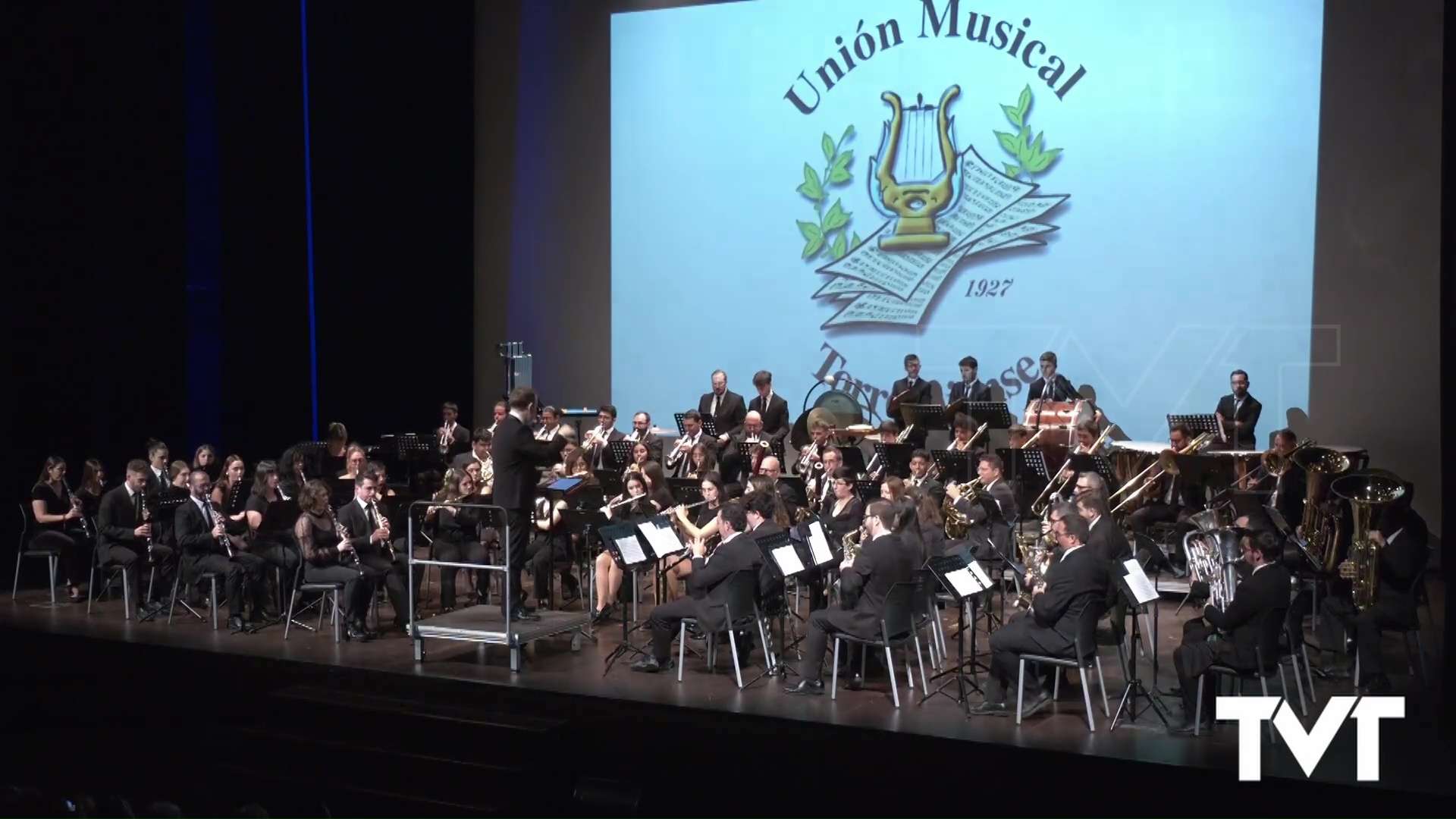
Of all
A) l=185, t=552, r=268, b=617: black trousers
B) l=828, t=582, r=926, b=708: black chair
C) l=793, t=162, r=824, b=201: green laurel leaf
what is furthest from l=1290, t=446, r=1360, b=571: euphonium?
l=185, t=552, r=268, b=617: black trousers

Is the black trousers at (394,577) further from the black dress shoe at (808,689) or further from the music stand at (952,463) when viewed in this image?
the music stand at (952,463)

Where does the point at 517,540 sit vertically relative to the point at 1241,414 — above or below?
below

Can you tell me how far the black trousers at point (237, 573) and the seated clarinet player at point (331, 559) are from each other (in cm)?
61

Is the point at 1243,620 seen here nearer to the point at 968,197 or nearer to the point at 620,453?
the point at 620,453

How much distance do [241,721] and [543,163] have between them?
358 inches

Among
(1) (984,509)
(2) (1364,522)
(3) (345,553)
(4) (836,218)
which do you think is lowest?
(3) (345,553)

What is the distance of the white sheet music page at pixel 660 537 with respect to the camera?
27.3ft

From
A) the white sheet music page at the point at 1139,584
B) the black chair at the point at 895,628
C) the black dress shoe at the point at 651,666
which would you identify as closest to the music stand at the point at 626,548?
the black dress shoe at the point at 651,666

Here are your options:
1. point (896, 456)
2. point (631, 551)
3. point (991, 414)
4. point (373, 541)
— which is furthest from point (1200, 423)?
point (373, 541)

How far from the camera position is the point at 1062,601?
7.14 m

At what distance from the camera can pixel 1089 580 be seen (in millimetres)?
7133

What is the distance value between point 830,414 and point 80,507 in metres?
6.52

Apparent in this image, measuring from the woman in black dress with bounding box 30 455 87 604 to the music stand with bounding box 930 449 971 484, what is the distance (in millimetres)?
6671

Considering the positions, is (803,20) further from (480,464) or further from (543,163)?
(480,464)
